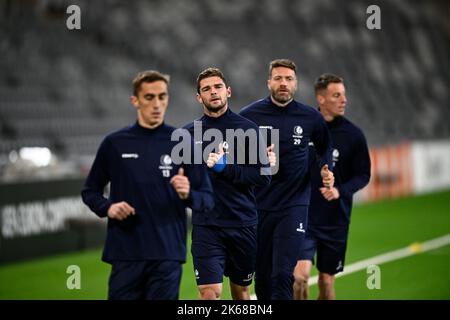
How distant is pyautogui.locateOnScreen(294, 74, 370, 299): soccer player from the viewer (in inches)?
355

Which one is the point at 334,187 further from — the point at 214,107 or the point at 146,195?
the point at 146,195

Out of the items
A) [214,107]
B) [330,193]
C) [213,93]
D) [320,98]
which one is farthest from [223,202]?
[320,98]

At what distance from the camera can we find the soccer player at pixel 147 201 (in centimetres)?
645

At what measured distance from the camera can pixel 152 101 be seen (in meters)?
6.43

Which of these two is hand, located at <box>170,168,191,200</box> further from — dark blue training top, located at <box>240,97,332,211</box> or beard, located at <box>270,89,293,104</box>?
beard, located at <box>270,89,293,104</box>

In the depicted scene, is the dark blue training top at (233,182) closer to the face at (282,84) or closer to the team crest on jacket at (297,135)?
the face at (282,84)

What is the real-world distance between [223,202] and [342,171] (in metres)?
2.14

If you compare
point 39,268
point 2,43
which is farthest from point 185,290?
point 2,43

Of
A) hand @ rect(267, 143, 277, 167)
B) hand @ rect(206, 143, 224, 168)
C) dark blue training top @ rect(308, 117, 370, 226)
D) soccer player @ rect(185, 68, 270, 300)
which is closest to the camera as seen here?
hand @ rect(206, 143, 224, 168)

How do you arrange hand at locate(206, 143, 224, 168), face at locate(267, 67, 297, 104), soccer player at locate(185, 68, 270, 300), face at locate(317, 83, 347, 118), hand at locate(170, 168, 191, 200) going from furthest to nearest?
face at locate(317, 83, 347, 118) < face at locate(267, 67, 297, 104) < soccer player at locate(185, 68, 270, 300) < hand at locate(206, 143, 224, 168) < hand at locate(170, 168, 191, 200)

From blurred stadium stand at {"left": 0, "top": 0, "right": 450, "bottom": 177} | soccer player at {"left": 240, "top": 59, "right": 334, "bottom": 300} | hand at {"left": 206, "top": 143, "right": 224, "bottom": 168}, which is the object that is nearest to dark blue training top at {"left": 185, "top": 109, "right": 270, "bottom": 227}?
hand at {"left": 206, "top": 143, "right": 224, "bottom": 168}

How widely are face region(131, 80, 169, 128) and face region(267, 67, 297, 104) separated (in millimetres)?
1826

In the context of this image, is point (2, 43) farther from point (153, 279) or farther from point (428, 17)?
point (428, 17)
